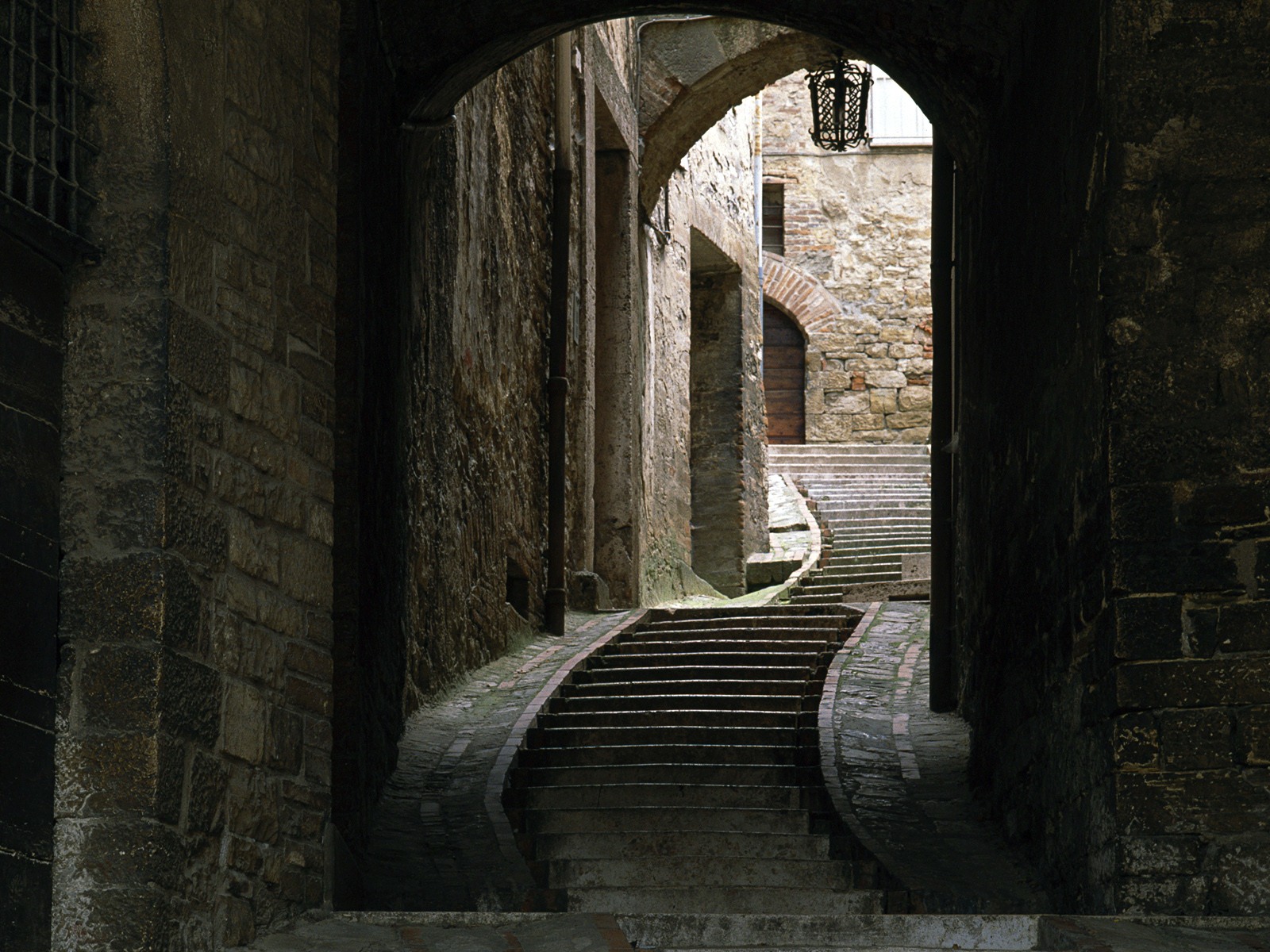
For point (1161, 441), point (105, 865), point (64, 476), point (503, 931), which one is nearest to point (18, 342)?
point (64, 476)

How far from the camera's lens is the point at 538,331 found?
1138cm

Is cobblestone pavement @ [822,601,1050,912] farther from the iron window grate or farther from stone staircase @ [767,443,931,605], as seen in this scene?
stone staircase @ [767,443,931,605]

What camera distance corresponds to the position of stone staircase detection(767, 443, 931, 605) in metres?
15.1

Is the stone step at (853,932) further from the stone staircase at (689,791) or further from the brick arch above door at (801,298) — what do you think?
the brick arch above door at (801,298)

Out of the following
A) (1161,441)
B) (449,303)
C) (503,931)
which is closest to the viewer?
(503,931)

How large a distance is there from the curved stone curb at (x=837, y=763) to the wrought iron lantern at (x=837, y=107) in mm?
3117

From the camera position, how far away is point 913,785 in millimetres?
7215

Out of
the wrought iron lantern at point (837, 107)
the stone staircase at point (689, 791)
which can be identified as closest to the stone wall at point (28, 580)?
the stone staircase at point (689, 791)

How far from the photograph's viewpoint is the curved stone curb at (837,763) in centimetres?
613

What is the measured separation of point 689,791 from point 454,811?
40.5 inches

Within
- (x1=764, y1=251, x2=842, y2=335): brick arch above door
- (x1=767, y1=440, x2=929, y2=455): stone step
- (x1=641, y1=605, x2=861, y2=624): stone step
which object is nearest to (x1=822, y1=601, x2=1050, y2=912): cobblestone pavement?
(x1=641, y1=605, x2=861, y2=624): stone step

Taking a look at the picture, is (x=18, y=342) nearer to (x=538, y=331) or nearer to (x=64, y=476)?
→ (x=64, y=476)

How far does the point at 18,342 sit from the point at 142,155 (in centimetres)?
50

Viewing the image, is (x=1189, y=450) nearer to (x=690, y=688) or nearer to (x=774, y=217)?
(x=690, y=688)
